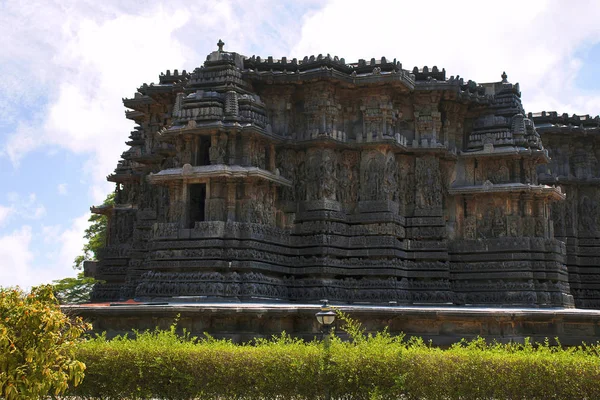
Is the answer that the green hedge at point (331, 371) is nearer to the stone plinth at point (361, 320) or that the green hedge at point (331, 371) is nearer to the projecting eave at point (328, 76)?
the stone plinth at point (361, 320)

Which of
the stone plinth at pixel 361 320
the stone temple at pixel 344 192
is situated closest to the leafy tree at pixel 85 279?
the stone temple at pixel 344 192

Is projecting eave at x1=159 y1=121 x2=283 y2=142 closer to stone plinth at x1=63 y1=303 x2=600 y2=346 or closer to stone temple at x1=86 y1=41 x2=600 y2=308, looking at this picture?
stone temple at x1=86 y1=41 x2=600 y2=308

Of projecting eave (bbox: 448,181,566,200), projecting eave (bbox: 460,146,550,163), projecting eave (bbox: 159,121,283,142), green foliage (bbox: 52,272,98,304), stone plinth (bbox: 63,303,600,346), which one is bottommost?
stone plinth (bbox: 63,303,600,346)

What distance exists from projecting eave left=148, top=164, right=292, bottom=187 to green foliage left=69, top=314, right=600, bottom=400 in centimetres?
1253

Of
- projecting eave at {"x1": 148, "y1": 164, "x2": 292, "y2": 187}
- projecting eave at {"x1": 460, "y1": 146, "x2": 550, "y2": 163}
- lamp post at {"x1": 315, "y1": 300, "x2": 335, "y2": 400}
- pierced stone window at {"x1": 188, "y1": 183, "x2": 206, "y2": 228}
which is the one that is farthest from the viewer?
projecting eave at {"x1": 460, "y1": 146, "x2": 550, "y2": 163}

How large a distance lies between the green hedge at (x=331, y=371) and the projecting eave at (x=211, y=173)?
12546mm

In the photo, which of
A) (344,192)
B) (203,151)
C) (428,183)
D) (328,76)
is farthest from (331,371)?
(428,183)

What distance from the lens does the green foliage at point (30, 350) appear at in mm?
12594

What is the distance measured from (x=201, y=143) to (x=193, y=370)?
1594cm

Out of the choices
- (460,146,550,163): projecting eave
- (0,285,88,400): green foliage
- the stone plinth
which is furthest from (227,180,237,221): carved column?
(0,285,88,400): green foliage

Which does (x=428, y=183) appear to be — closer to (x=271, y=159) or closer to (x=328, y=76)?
(x=328, y=76)

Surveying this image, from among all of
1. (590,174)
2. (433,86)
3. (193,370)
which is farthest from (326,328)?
(590,174)

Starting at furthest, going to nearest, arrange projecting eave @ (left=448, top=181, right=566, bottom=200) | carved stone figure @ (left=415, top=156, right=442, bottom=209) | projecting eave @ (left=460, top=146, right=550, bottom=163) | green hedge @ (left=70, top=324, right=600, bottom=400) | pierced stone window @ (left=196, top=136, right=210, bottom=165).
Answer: projecting eave @ (left=460, top=146, right=550, bottom=163)
carved stone figure @ (left=415, top=156, right=442, bottom=209)
projecting eave @ (left=448, top=181, right=566, bottom=200)
pierced stone window @ (left=196, top=136, right=210, bottom=165)
green hedge @ (left=70, top=324, right=600, bottom=400)

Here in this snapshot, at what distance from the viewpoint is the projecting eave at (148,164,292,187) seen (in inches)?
1120
